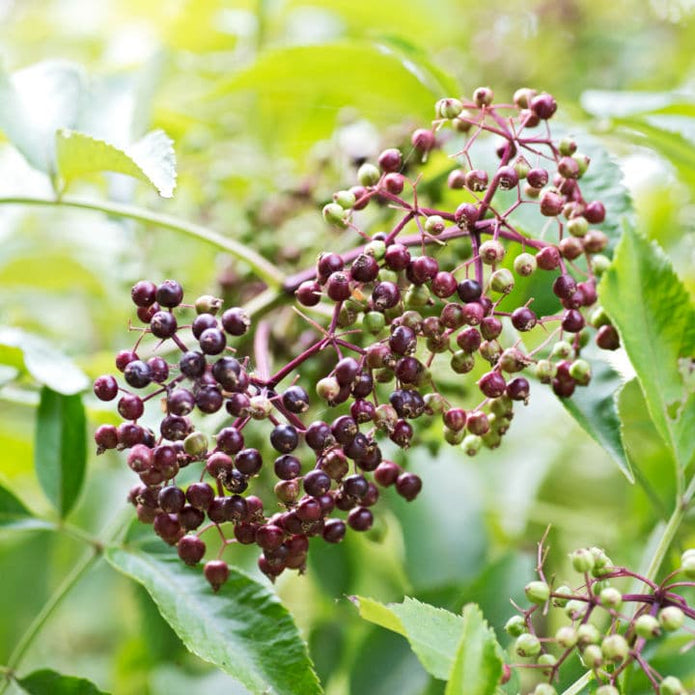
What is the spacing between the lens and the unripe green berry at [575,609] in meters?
0.79

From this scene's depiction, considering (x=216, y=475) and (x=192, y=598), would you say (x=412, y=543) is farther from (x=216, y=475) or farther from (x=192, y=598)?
(x=216, y=475)

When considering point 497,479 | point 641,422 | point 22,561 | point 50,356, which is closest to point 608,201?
point 641,422

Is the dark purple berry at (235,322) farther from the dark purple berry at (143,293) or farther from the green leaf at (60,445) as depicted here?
the green leaf at (60,445)

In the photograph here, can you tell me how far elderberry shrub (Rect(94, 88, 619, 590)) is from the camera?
0.84 meters

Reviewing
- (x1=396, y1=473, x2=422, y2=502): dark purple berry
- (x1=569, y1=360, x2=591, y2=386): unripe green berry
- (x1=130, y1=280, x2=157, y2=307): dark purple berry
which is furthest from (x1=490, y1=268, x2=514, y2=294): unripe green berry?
(x1=130, y1=280, x2=157, y2=307): dark purple berry

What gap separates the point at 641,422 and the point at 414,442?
0.93 feet

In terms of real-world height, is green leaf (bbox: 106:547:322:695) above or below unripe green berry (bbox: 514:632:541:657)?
below

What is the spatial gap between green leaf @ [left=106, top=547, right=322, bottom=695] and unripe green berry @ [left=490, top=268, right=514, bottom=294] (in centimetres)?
38

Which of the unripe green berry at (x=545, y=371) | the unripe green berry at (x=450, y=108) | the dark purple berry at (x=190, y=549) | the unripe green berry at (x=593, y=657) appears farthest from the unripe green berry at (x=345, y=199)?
the unripe green berry at (x=593, y=657)

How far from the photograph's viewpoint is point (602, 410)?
3.05 ft

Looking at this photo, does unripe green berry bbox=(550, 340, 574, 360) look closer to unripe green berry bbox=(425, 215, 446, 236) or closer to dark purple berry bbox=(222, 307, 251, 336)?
unripe green berry bbox=(425, 215, 446, 236)

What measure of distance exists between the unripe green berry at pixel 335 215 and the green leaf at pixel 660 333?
26cm

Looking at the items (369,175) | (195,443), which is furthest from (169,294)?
(369,175)

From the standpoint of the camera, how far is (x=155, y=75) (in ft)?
4.74
